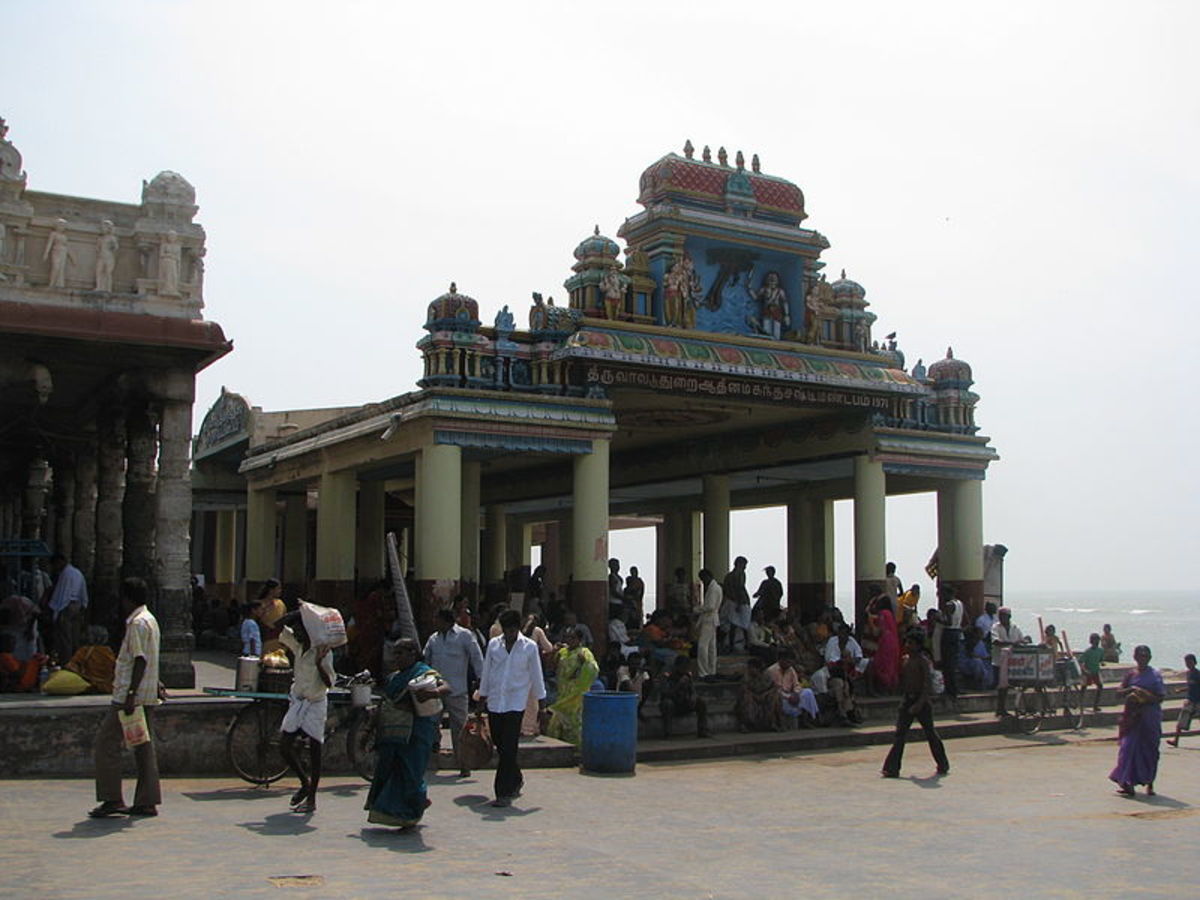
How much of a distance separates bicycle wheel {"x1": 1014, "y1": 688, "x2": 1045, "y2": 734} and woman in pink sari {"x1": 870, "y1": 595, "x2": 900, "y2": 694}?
70.1 inches

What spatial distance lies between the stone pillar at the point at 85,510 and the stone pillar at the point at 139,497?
3.73 m

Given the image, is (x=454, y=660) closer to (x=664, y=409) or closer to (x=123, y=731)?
(x=123, y=731)

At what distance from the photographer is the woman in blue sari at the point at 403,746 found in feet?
30.6

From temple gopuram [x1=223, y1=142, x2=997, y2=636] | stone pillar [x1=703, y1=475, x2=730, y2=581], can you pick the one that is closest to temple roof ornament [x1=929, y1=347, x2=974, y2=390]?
temple gopuram [x1=223, y1=142, x2=997, y2=636]

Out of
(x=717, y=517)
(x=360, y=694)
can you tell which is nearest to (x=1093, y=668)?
(x=717, y=517)

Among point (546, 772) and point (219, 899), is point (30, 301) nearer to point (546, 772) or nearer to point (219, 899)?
point (546, 772)

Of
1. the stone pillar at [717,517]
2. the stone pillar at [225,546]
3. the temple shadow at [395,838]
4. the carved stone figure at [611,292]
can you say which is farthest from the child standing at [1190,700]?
the stone pillar at [225,546]

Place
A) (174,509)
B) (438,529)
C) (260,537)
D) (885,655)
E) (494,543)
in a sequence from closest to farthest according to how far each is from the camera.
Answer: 1. (174,509)
2. (438,529)
3. (885,655)
4. (260,537)
5. (494,543)

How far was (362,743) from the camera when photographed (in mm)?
12023

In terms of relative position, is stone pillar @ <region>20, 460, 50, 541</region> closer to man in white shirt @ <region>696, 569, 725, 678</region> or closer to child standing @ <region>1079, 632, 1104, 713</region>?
man in white shirt @ <region>696, 569, 725, 678</region>

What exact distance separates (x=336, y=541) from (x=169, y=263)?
8348 millimetres

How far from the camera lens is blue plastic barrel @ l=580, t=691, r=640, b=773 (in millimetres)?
13445

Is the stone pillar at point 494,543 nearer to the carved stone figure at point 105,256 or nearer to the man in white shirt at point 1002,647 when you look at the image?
the man in white shirt at point 1002,647

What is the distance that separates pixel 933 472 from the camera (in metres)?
23.0
